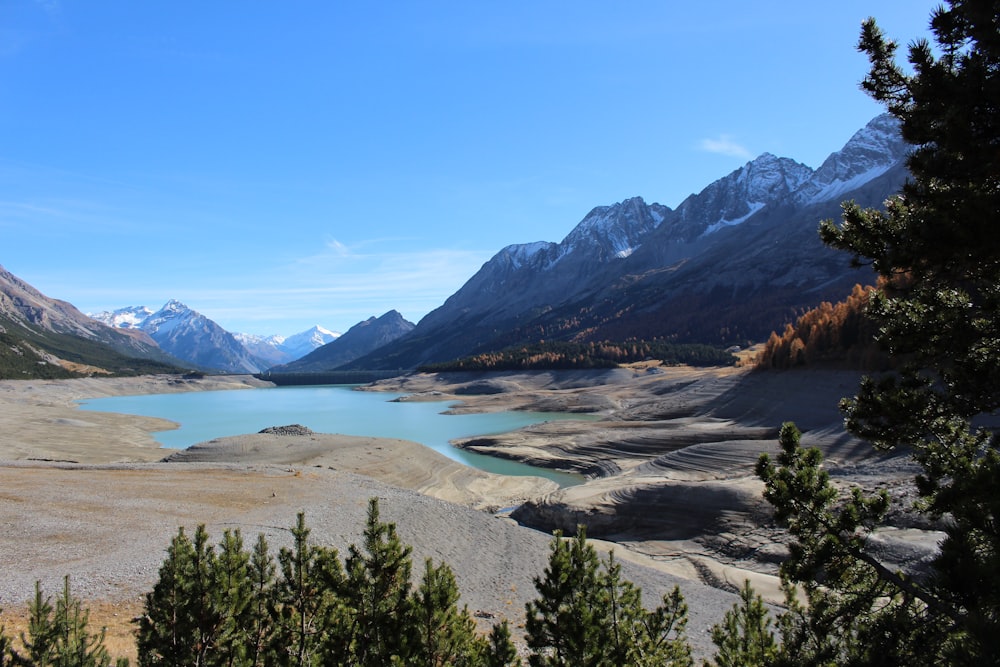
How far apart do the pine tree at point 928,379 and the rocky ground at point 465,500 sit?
10453mm

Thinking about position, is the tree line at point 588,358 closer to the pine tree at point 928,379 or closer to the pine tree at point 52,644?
the pine tree at point 928,379

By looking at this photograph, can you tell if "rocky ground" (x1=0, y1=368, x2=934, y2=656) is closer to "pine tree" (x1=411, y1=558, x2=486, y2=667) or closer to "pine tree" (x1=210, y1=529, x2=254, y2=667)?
"pine tree" (x1=210, y1=529, x2=254, y2=667)

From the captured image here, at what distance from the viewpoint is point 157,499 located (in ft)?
83.3

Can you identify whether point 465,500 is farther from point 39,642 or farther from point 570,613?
point 39,642

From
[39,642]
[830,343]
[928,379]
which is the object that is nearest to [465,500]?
[39,642]

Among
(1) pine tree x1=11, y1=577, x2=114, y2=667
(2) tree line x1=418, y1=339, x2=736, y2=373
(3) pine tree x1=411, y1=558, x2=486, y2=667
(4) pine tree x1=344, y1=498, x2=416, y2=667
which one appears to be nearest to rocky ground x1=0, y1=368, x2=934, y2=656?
(1) pine tree x1=11, y1=577, x2=114, y2=667

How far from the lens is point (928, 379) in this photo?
691cm

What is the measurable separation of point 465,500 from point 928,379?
3286 cm

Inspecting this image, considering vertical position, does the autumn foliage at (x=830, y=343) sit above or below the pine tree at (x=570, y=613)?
above

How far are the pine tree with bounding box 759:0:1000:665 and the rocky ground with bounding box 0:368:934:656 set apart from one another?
34.3 feet

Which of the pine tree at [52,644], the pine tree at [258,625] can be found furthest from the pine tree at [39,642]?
the pine tree at [258,625]

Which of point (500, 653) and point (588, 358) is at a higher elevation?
point (588, 358)

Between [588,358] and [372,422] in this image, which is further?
[588,358]

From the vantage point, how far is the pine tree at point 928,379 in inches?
205
